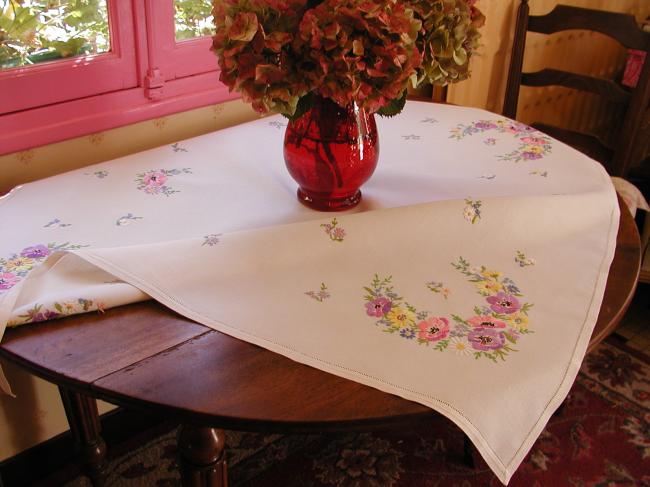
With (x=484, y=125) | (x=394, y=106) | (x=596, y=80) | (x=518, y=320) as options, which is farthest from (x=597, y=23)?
(x=518, y=320)

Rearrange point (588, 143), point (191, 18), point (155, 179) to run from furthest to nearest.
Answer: point (588, 143) → point (191, 18) → point (155, 179)

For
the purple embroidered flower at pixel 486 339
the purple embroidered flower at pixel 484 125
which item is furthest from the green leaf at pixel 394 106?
the purple embroidered flower at pixel 484 125

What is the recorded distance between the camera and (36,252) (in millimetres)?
1064

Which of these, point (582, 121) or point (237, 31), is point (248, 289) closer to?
point (237, 31)

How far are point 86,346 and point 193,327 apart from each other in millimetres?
136

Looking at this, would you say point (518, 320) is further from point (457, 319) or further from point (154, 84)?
point (154, 84)

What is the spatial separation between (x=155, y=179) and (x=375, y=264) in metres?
0.51

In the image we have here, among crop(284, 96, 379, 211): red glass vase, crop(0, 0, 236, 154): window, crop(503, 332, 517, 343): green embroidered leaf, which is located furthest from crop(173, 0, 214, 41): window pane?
crop(503, 332, 517, 343): green embroidered leaf

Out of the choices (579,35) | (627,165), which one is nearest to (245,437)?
(627,165)

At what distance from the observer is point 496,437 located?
0.80 m

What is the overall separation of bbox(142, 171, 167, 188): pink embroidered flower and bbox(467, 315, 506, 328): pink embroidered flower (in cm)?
66

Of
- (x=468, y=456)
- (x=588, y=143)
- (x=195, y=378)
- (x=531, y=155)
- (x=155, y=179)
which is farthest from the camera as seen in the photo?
(x=588, y=143)

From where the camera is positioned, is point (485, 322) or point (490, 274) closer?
point (485, 322)

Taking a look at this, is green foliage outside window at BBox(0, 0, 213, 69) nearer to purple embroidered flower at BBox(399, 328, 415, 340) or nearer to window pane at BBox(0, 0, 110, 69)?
window pane at BBox(0, 0, 110, 69)
